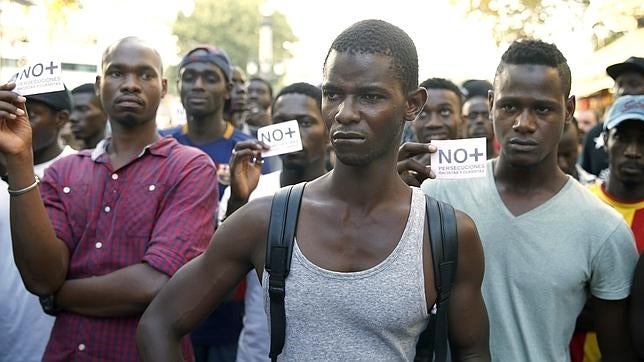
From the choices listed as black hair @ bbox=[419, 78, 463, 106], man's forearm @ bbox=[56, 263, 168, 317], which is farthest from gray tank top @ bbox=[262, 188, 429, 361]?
black hair @ bbox=[419, 78, 463, 106]

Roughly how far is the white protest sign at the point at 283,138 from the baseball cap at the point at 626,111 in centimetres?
172

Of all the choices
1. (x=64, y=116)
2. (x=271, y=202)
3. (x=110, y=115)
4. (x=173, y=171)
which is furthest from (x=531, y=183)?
(x=64, y=116)

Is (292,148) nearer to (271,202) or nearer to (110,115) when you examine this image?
(110,115)

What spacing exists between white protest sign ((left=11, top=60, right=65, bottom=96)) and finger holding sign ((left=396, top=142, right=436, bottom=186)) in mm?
1579

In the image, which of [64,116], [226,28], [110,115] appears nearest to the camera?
[110,115]

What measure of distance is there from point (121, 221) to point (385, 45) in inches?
61.0

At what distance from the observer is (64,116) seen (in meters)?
5.07

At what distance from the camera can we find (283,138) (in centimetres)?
438

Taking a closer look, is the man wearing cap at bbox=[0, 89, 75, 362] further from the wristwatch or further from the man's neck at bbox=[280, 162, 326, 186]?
the man's neck at bbox=[280, 162, 326, 186]

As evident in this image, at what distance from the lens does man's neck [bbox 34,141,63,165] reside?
15.5 ft

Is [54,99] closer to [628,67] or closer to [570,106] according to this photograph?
[570,106]

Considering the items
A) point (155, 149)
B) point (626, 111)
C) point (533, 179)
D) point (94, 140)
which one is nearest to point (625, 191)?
point (626, 111)

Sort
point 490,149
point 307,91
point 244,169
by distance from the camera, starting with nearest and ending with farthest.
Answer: point 244,169 → point 307,91 → point 490,149

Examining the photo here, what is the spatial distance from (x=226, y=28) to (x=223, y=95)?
160 ft
